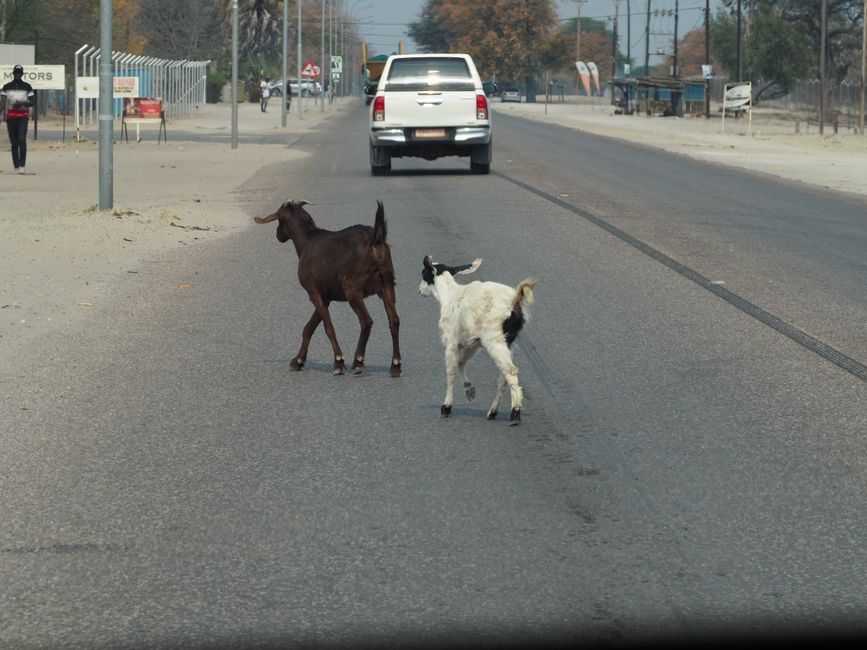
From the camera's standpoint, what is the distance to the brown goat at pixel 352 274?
8.53m

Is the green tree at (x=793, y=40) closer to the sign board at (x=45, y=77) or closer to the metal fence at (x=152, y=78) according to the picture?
the metal fence at (x=152, y=78)

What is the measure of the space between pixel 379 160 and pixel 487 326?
20.7m

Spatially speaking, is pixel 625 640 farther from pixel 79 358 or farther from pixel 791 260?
pixel 791 260

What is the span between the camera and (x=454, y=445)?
7141mm

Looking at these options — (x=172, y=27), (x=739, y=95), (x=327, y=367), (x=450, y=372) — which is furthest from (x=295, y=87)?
(x=450, y=372)

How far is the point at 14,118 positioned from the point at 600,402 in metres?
21.9

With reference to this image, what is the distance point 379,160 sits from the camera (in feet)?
91.1

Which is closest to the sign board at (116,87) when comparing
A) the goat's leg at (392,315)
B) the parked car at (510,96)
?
the goat's leg at (392,315)

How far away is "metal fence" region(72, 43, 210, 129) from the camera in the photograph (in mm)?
47750

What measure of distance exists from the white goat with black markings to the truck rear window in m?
20.3

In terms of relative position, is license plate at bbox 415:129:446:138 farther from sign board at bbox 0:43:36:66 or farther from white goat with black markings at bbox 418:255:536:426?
white goat with black markings at bbox 418:255:536:426

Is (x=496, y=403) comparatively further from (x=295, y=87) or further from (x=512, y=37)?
(x=512, y=37)

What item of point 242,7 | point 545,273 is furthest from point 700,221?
point 242,7

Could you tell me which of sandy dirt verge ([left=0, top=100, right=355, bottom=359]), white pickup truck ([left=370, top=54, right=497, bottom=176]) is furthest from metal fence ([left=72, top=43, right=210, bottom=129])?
white pickup truck ([left=370, top=54, right=497, bottom=176])
